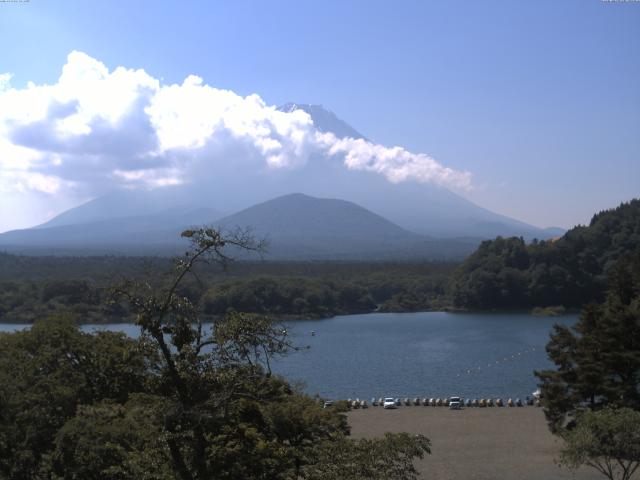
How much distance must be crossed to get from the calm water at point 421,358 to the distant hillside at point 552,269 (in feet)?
14.8

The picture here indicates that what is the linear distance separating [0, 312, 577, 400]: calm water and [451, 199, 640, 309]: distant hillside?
4508 millimetres

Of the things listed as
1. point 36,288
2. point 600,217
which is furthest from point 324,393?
point 600,217

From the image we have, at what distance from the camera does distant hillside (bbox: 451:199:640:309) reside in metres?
42.0

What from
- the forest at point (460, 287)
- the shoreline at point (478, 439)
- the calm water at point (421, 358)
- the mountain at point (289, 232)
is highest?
the mountain at point (289, 232)

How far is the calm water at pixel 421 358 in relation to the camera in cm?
2023

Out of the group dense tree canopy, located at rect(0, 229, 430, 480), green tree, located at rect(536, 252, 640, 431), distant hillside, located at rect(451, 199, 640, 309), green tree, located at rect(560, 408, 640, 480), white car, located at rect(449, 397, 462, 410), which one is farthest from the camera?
distant hillside, located at rect(451, 199, 640, 309)

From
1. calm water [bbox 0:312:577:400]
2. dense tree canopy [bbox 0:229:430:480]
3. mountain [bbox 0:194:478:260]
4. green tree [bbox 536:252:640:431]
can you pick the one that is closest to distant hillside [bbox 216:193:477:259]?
mountain [bbox 0:194:478:260]

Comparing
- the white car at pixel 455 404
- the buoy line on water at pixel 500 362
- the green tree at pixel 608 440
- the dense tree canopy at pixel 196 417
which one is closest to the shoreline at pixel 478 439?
the white car at pixel 455 404

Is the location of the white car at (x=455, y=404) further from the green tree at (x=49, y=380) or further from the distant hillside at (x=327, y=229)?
the distant hillside at (x=327, y=229)

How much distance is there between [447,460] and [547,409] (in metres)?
2.13

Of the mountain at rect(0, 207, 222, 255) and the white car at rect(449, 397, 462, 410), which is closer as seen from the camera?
the white car at rect(449, 397, 462, 410)

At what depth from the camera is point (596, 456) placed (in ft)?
24.5

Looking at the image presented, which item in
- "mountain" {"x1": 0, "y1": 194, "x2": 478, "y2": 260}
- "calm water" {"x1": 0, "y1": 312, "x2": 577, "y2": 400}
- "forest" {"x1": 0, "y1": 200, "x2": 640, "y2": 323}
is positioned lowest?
"calm water" {"x1": 0, "y1": 312, "x2": 577, "y2": 400}

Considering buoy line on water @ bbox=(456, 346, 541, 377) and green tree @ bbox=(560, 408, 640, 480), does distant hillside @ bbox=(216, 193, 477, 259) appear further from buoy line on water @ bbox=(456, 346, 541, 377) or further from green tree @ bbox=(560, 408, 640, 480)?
green tree @ bbox=(560, 408, 640, 480)
